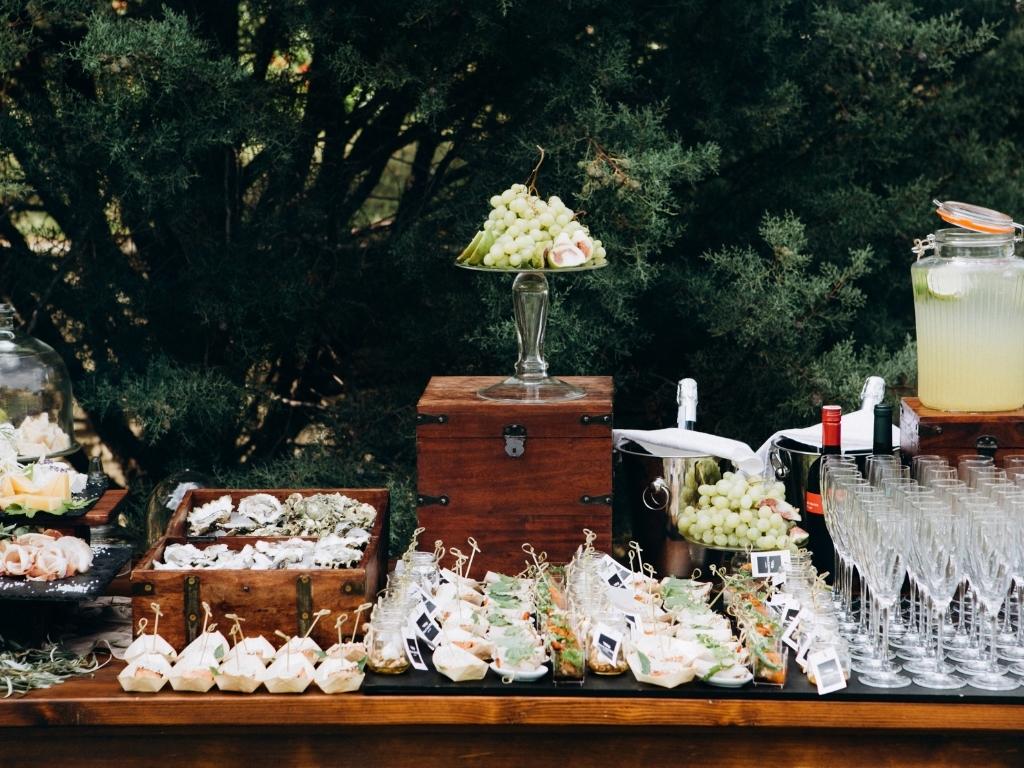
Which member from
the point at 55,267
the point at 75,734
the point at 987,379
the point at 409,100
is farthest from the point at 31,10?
the point at 987,379

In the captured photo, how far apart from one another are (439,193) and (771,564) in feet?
7.68

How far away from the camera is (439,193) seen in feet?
13.8

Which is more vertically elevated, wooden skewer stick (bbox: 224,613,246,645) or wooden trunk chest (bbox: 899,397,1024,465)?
wooden trunk chest (bbox: 899,397,1024,465)

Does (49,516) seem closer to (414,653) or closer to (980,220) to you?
(414,653)

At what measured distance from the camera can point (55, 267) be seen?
4.05m

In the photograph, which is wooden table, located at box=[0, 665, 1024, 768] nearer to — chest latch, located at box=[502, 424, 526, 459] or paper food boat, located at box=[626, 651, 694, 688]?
paper food boat, located at box=[626, 651, 694, 688]

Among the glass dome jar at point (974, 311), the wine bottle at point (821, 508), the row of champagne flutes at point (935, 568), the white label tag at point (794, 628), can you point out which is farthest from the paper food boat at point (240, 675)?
the glass dome jar at point (974, 311)

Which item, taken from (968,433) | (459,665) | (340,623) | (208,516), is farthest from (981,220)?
(208,516)

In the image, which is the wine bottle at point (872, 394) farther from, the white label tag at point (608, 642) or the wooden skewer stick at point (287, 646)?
the wooden skewer stick at point (287, 646)

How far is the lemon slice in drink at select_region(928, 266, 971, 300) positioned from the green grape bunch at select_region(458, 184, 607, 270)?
2.12ft

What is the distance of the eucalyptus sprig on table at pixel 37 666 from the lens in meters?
2.07

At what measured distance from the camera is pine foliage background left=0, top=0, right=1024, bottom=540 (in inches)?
143

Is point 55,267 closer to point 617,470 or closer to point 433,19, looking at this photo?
point 433,19

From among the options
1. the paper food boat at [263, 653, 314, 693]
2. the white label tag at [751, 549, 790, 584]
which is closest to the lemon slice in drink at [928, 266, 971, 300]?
the white label tag at [751, 549, 790, 584]
